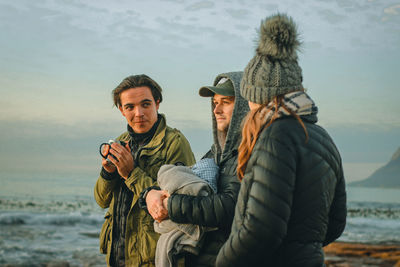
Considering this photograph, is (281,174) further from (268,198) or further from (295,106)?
(295,106)

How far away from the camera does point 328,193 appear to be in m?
1.91

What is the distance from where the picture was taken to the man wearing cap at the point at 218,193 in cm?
235

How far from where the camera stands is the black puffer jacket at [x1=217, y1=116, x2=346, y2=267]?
1810mm

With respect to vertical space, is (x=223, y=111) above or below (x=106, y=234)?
above

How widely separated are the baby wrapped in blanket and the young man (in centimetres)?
60

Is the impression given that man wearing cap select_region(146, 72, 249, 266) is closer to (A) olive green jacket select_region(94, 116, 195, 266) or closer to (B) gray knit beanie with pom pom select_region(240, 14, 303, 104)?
(A) olive green jacket select_region(94, 116, 195, 266)

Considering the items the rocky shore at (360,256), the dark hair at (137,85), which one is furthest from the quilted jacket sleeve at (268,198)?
the rocky shore at (360,256)

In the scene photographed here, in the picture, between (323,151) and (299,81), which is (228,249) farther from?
(299,81)

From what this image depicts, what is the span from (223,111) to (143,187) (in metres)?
0.84

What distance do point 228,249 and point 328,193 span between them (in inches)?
20.8

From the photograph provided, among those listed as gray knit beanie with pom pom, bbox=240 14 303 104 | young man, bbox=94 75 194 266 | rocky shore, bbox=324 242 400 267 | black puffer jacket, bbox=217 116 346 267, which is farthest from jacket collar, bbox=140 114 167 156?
rocky shore, bbox=324 242 400 267

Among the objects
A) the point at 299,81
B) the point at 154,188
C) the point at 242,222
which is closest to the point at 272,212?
the point at 242,222

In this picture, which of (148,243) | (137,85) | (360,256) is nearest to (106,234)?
(148,243)

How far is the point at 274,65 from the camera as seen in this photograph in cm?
207
